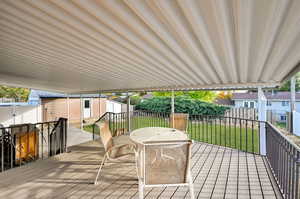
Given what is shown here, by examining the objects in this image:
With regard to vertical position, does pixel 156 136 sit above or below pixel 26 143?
above

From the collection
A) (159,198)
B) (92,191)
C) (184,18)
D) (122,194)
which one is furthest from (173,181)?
(184,18)

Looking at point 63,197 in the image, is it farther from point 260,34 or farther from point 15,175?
point 260,34

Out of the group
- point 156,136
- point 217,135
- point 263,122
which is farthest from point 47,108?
point 263,122

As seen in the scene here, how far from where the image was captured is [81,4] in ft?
4.26

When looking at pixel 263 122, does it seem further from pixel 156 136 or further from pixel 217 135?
pixel 217 135

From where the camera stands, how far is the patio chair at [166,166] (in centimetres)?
226

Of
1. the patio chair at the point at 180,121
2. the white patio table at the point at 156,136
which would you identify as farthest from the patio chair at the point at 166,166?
the patio chair at the point at 180,121

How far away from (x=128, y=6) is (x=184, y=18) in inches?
18.6

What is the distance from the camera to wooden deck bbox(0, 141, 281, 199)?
2768mm

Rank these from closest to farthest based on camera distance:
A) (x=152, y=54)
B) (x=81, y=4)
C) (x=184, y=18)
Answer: (x=81, y=4) → (x=184, y=18) → (x=152, y=54)

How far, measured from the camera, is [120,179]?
3.27 m

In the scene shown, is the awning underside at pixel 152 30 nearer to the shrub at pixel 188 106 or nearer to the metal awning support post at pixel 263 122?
Result: the metal awning support post at pixel 263 122

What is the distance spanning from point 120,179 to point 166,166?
1.36m

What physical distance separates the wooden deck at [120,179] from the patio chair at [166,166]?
1.84 feet
